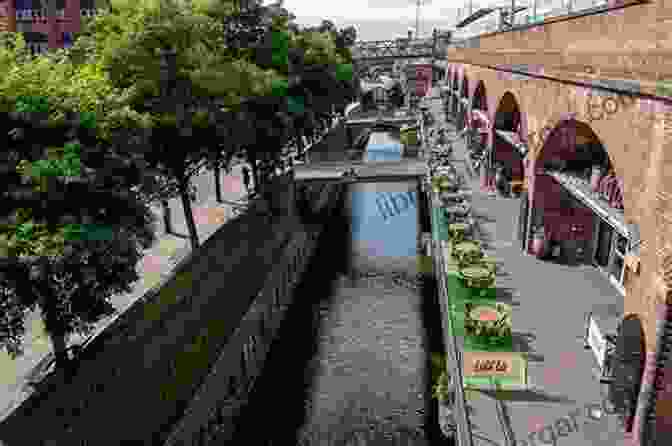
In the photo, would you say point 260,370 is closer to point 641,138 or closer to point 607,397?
point 607,397

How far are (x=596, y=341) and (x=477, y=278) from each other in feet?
17.2

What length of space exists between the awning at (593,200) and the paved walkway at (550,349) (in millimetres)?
4056

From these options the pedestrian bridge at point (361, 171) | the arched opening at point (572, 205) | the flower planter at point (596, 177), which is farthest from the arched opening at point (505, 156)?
the flower planter at point (596, 177)

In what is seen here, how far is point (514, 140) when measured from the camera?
3145cm

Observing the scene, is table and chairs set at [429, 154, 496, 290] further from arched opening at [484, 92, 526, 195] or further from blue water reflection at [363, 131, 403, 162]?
blue water reflection at [363, 131, 403, 162]

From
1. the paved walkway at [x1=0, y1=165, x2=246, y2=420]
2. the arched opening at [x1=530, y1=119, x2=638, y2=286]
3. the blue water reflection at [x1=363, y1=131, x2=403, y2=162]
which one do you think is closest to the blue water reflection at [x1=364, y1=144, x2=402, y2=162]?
the blue water reflection at [x1=363, y1=131, x2=403, y2=162]

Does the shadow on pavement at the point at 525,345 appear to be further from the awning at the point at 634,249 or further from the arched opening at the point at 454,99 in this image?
the arched opening at the point at 454,99

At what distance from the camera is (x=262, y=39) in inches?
1362

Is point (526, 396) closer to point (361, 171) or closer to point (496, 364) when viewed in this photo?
point (496, 364)

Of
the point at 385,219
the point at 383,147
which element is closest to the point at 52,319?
the point at 385,219

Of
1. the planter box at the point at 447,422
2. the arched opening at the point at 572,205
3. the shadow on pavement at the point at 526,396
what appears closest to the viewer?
the shadow on pavement at the point at 526,396

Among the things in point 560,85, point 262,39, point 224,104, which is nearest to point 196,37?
point 224,104

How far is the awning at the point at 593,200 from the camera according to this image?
647 inches

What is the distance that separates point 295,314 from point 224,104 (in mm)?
15297
